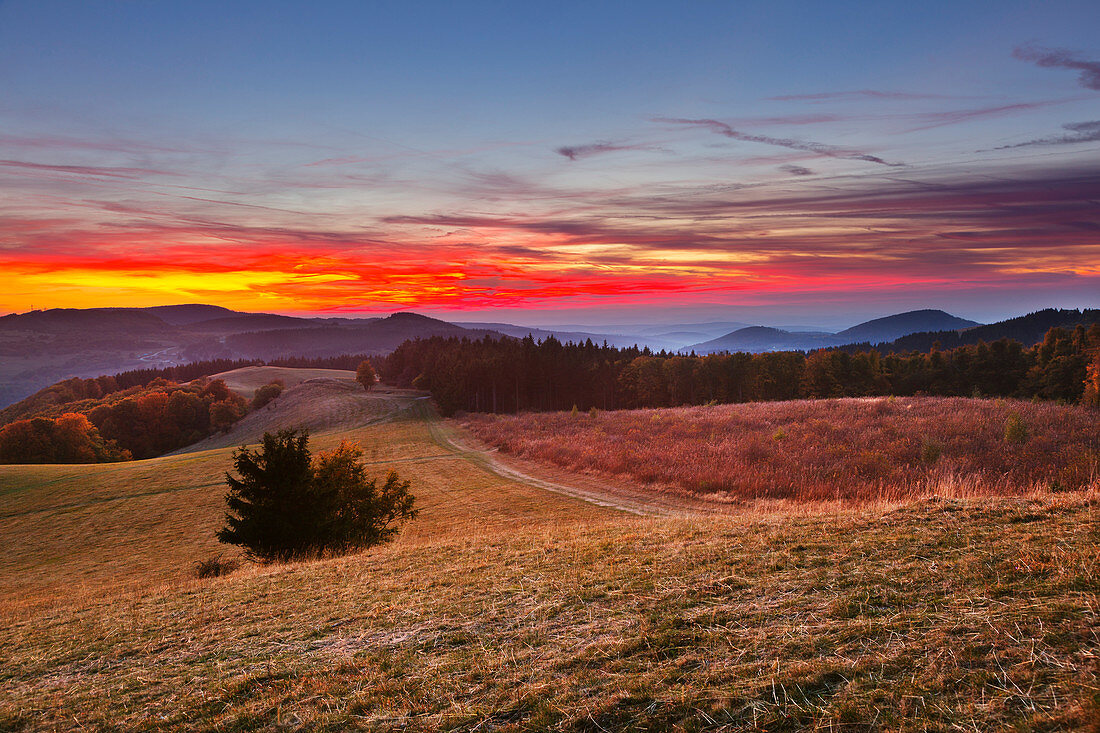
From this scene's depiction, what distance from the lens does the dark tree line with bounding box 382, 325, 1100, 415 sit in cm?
8000

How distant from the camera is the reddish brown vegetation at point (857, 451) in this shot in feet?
61.6

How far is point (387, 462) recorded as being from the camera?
44125 millimetres

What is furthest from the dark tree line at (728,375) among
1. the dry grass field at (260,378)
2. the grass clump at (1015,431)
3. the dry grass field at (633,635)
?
the dry grass field at (633,635)

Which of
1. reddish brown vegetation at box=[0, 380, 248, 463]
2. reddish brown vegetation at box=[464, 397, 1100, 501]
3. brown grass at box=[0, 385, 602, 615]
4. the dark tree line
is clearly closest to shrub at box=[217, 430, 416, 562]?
brown grass at box=[0, 385, 602, 615]

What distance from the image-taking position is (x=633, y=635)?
568 cm

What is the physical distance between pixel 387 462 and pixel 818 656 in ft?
141

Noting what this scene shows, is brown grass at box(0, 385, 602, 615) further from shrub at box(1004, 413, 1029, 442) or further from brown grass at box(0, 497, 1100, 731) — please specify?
shrub at box(1004, 413, 1029, 442)

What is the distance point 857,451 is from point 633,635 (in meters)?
21.9

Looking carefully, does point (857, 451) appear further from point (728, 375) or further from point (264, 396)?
point (264, 396)

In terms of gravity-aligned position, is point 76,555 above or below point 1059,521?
below

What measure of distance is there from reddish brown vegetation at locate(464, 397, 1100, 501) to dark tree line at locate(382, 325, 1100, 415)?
4440 cm

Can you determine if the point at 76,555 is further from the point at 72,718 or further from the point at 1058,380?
the point at 1058,380

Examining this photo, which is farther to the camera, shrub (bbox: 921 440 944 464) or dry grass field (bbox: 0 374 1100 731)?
shrub (bbox: 921 440 944 464)

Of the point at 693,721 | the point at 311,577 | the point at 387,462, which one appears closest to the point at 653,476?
the point at 311,577
